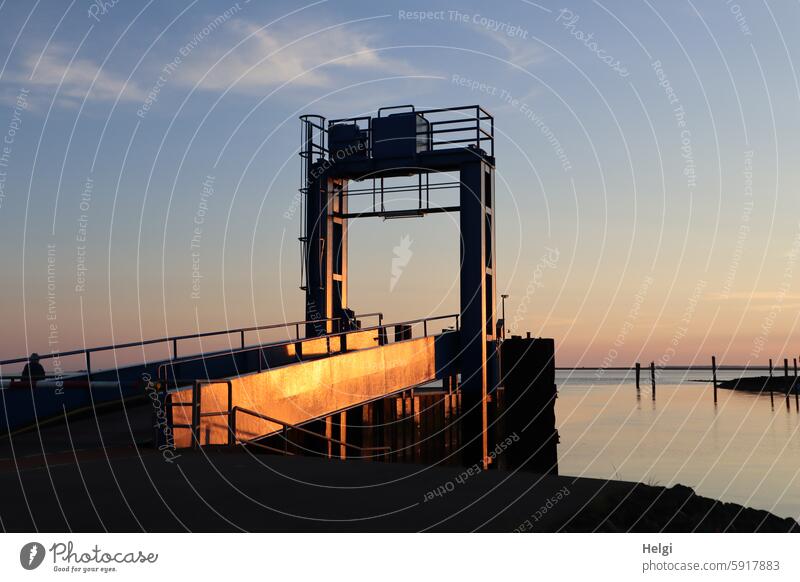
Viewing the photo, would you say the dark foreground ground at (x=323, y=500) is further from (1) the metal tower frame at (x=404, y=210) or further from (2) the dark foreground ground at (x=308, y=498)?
(1) the metal tower frame at (x=404, y=210)

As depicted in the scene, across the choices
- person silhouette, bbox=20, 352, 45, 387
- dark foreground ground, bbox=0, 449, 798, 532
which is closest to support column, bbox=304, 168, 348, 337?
person silhouette, bbox=20, 352, 45, 387

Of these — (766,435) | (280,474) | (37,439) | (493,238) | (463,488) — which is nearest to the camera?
Result: (463,488)

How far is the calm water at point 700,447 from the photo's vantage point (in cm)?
4844

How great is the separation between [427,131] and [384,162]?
2077mm

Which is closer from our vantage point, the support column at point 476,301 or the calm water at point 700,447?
the support column at point 476,301

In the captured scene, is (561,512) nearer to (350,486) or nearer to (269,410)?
(350,486)

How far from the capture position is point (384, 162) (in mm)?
31938

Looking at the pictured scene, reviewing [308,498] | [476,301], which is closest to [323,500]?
[308,498]

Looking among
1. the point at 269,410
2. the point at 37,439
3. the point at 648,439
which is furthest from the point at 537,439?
the point at 648,439
